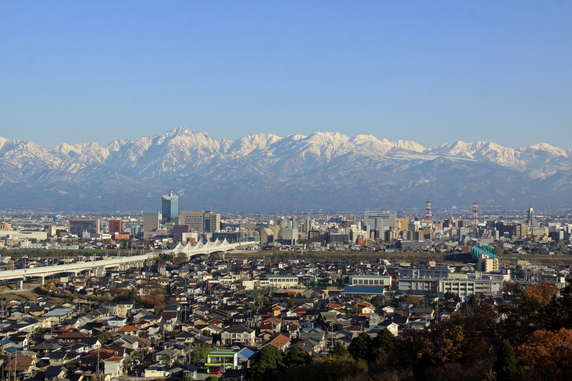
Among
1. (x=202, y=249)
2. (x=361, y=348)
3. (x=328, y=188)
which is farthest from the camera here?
(x=328, y=188)

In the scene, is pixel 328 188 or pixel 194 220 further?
pixel 328 188

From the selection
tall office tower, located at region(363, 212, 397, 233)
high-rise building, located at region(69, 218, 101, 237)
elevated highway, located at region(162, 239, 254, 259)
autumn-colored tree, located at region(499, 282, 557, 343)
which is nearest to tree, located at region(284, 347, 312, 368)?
autumn-colored tree, located at region(499, 282, 557, 343)

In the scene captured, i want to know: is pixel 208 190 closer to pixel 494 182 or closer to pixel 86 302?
pixel 494 182

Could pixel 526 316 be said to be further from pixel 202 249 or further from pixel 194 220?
pixel 194 220

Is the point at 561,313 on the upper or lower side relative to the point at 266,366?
upper

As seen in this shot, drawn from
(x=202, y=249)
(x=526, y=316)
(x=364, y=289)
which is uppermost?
(x=526, y=316)

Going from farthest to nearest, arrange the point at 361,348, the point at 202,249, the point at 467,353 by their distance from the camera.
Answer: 1. the point at 202,249
2. the point at 361,348
3. the point at 467,353

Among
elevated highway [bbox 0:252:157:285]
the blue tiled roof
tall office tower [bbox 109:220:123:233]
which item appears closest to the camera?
the blue tiled roof

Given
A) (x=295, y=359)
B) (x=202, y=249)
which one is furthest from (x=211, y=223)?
(x=295, y=359)

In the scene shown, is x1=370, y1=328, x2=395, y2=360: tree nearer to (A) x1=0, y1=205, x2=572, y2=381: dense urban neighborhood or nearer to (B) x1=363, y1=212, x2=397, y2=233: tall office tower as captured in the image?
(A) x1=0, y1=205, x2=572, y2=381: dense urban neighborhood
